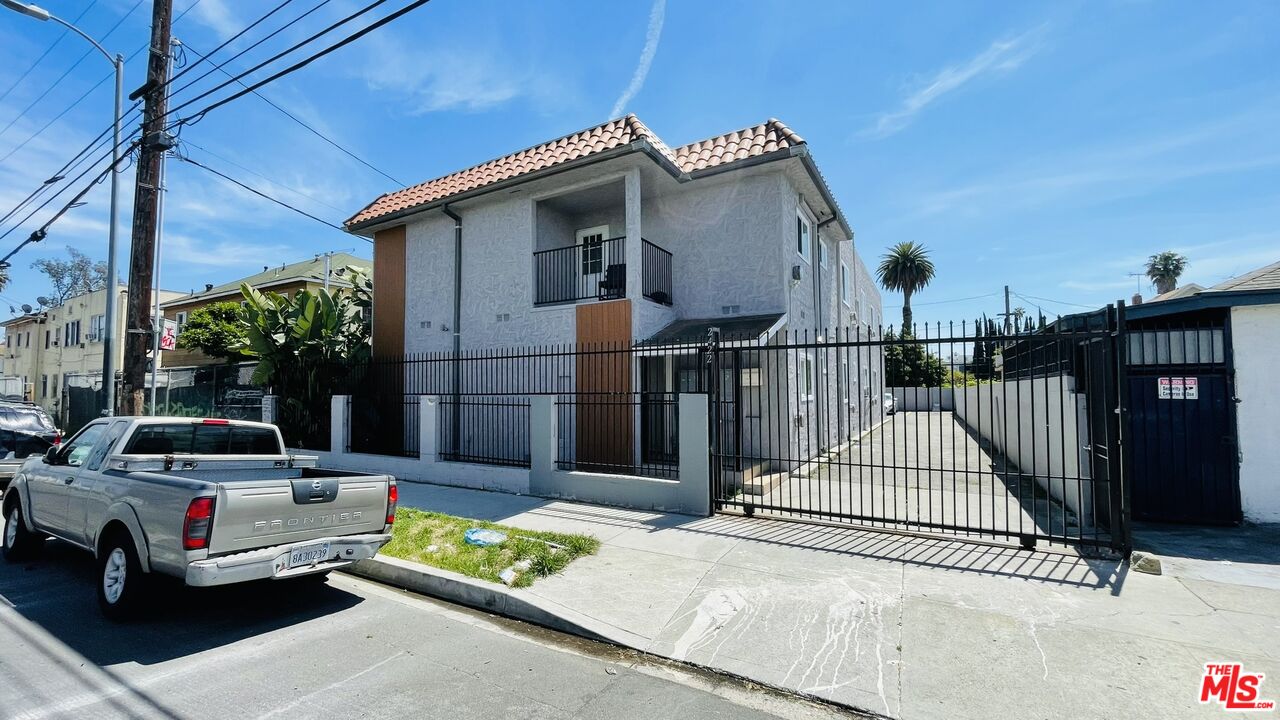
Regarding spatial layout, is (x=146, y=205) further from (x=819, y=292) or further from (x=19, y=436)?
(x=819, y=292)

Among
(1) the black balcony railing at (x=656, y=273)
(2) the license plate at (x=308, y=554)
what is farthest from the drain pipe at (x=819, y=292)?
(2) the license plate at (x=308, y=554)

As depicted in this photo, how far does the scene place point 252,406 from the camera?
52.0 feet

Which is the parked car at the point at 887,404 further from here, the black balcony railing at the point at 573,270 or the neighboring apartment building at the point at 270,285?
the neighboring apartment building at the point at 270,285

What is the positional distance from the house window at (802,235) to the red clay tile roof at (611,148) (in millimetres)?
1869

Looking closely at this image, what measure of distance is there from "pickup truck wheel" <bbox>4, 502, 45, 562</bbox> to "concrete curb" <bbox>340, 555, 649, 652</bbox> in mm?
3592

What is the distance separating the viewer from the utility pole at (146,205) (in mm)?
9781

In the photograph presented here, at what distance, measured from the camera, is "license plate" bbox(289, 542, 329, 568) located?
4.59 m

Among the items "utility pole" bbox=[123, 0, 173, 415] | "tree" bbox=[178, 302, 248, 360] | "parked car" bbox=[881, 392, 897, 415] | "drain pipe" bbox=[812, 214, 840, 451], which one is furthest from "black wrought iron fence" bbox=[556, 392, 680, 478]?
"tree" bbox=[178, 302, 248, 360]

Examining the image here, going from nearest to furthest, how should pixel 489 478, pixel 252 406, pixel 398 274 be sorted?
pixel 489 478
pixel 398 274
pixel 252 406

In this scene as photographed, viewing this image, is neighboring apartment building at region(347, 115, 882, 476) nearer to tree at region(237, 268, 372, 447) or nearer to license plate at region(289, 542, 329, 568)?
tree at region(237, 268, 372, 447)

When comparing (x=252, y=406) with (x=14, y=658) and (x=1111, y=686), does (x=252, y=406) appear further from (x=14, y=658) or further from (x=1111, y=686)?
(x=1111, y=686)

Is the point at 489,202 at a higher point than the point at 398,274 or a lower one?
higher

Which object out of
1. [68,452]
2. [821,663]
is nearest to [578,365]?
[68,452]

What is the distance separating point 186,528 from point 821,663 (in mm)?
4634
